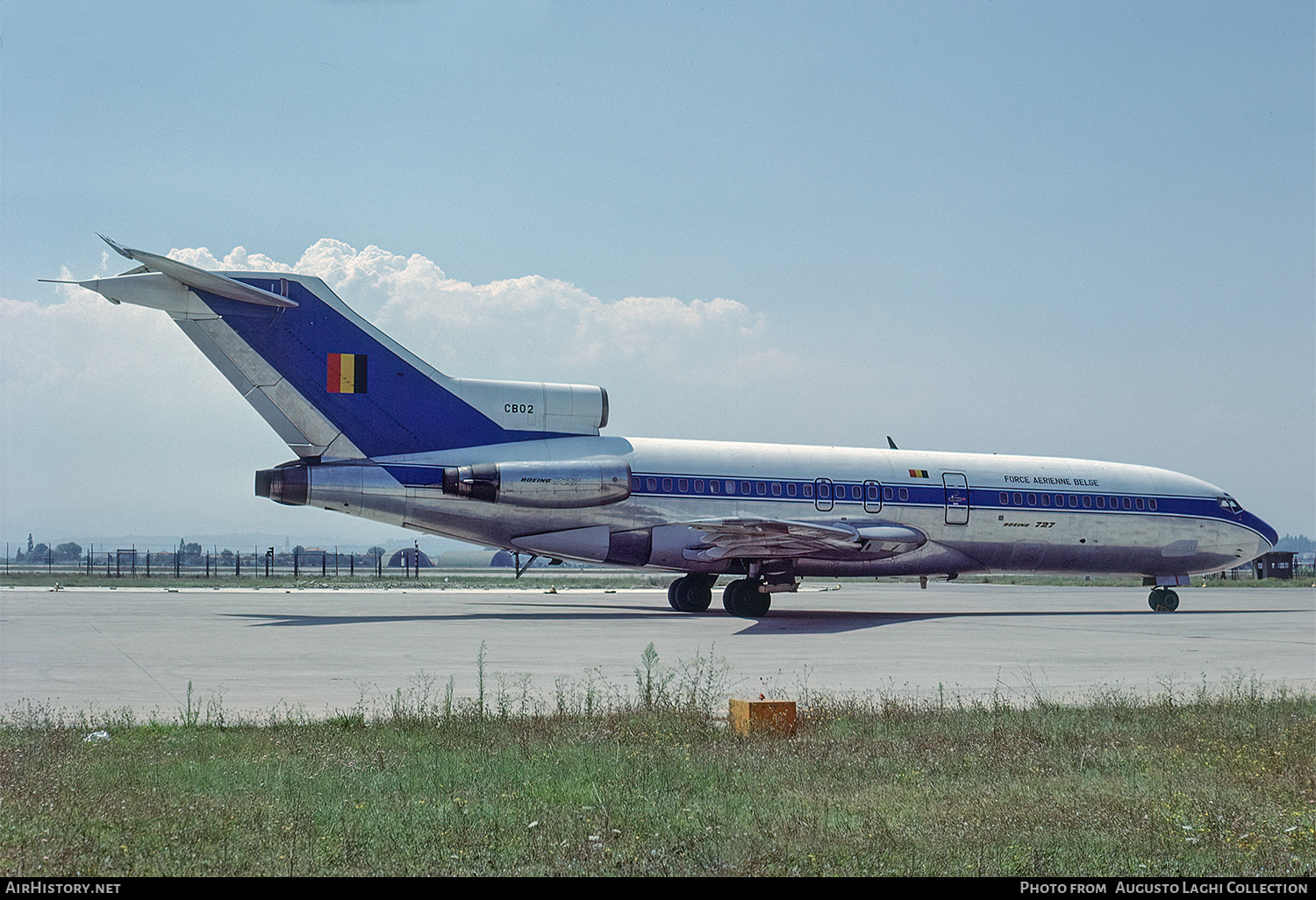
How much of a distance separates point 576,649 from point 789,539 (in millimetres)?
8111

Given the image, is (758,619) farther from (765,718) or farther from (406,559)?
(406,559)

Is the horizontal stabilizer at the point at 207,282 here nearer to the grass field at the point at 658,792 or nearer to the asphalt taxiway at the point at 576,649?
the asphalt taxiway at the point at 576,649

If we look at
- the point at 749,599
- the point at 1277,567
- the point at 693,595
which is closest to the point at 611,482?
the point at 749,599

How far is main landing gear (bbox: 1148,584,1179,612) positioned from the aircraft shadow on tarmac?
43 cm

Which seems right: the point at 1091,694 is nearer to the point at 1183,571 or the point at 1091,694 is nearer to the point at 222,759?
the point at 222,759

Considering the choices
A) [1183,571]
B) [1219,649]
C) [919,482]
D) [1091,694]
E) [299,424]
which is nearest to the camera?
[1091,694]

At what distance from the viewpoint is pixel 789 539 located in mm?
22438

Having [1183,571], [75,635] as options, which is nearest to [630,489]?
[75,635]

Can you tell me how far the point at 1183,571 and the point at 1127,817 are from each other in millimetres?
24958

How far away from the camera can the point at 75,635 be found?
54.4ft

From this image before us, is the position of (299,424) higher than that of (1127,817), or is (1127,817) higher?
(299,424)

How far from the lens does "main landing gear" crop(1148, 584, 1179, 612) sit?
89.9ft

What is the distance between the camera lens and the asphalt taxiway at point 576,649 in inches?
445

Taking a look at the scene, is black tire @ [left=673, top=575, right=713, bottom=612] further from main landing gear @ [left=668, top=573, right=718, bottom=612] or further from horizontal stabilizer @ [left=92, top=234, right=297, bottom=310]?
horizontal stabilizer @ [left=92, top=234, right=297, bottom=310]
